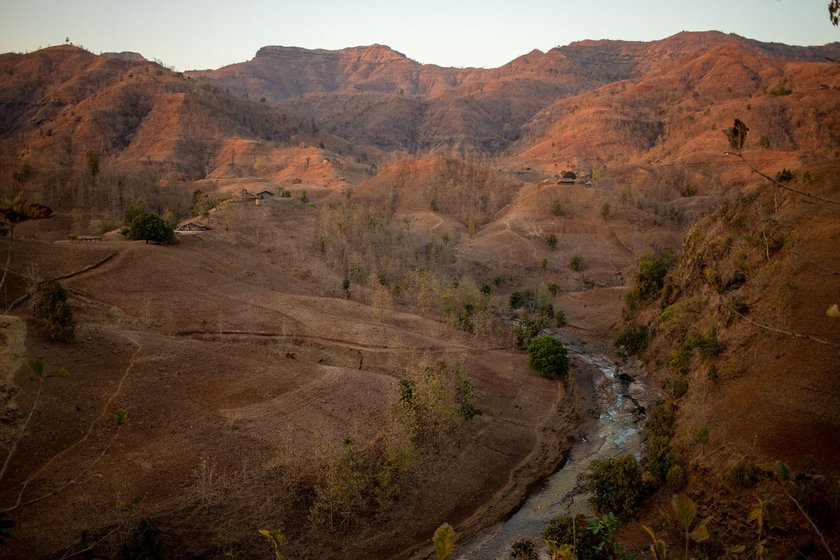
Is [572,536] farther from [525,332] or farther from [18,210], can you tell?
[525,332]

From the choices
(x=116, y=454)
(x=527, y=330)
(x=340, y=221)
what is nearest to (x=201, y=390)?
(x=116, y=454)

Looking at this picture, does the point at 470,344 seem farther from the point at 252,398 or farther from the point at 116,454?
the point at 116,454

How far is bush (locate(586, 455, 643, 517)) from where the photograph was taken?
26562 mm

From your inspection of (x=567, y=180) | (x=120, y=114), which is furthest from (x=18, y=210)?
(x=120, y=114)

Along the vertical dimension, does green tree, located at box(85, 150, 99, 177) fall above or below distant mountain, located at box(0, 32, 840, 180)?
below

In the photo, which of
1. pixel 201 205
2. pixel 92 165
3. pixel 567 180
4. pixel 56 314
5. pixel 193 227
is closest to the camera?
pixel 56 314

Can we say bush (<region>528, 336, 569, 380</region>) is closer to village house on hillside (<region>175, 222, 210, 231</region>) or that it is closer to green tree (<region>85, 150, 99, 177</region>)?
village house on hillside (<region>175, 222, 210, 231</region>)

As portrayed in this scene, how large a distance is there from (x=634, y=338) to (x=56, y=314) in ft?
137

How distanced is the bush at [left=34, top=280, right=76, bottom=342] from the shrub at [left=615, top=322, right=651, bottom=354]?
134ft

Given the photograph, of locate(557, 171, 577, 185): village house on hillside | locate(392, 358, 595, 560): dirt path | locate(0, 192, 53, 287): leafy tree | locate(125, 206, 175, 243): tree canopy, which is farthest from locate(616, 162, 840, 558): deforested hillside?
locate(557, 171, 577, 185): village house on hillside

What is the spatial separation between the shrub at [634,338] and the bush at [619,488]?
22.0 metres

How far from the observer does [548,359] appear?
4244 cm

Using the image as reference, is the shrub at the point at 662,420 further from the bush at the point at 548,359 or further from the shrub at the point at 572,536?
the shrub at the point at 572,536

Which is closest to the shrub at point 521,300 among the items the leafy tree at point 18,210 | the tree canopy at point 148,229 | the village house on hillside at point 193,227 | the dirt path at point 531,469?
the dirt path at point 531,469
